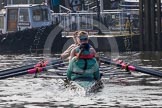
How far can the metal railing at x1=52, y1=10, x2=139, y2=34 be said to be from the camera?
1945 inches

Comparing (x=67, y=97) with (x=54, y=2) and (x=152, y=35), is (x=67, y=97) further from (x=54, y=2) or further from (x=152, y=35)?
(x=54, y=2)

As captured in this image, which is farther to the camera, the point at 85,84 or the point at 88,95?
the point at 85,84

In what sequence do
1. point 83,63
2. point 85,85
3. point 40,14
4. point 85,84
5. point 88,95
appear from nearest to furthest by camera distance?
point 88,95 → point 85,85 → point 85,84 → point 83,63 → point 40,14

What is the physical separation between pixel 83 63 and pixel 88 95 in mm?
2120

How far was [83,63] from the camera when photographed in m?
23.0

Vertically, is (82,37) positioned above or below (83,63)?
above

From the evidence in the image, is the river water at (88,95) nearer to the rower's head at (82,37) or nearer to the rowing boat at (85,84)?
the rowing boat at (85,84)

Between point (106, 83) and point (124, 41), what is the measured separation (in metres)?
20.1

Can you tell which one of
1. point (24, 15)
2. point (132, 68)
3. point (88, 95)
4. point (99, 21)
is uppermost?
point (24, 15)

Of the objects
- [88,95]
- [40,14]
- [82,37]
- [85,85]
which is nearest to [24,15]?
[40,14]

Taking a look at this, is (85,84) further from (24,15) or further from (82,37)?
(24,15)

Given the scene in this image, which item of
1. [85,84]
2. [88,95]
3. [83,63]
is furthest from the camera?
[83,63]

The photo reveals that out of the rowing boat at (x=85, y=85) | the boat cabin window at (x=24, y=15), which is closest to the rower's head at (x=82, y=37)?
the rowing boat at (x=85, y=85)

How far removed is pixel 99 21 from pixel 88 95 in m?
28.4
